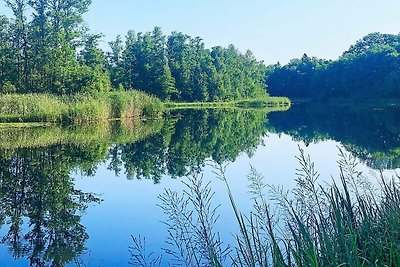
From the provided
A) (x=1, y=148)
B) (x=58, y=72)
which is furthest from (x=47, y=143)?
(x=58, y=72)

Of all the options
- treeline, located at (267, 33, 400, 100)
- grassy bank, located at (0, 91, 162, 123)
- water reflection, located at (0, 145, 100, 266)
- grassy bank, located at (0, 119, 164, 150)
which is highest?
treeline, located at (267, 33, 400, 100)

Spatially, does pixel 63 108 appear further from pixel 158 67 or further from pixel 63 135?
pixel 158 67

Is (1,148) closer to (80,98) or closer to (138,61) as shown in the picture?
(80,98)

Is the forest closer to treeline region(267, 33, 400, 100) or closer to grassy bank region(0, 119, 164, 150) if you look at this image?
treeline region(267, 33, 400, 100)

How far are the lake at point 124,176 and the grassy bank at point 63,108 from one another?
286 cm

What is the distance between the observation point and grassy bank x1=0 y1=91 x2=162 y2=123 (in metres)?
23.4

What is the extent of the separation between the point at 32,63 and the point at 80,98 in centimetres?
1117

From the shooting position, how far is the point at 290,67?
269 feet

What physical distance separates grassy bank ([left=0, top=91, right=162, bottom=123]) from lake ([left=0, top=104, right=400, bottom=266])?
2856 mm

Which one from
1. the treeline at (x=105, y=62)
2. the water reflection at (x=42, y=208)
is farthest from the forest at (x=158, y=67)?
the water reflection at (x=42, y=208)

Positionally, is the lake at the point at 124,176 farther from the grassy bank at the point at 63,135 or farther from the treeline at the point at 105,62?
the treeline at the point at 105,62

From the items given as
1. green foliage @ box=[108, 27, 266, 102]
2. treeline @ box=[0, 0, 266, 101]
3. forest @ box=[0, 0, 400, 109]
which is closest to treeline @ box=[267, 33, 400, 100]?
forest @ box=[0, 0, 400, 109]

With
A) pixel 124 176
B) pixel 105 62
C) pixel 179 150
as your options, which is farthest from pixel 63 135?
pixel 105 62

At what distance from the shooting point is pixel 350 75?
62.6 metres
